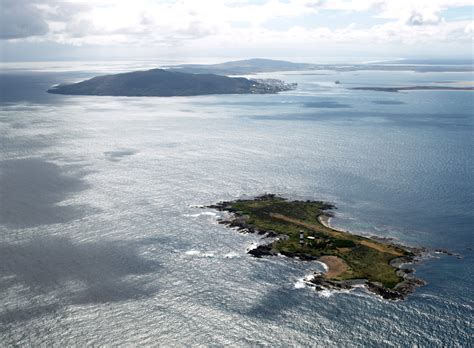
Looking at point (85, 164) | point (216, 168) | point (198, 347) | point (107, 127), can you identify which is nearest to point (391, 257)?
point (198, 347)

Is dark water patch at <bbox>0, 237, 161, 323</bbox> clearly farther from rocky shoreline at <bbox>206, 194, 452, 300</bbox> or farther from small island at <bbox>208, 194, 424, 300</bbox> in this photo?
small island at <bbox>208, 194, 424, 300</bbox>

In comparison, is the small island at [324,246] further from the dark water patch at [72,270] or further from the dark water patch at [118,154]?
the dark water patch at [118,154]

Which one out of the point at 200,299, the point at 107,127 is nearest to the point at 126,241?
the point at 200,299

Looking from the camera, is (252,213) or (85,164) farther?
(85,164)

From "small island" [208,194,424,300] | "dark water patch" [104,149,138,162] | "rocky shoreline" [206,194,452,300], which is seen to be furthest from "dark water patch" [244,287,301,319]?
"dark water patch" [104,149,138,162]

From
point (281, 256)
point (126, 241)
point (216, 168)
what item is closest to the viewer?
point (281, 256)

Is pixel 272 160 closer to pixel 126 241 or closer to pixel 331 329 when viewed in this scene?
pixel 126 241

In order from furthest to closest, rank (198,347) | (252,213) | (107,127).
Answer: (107,127) < (252,213) < (198,347)
